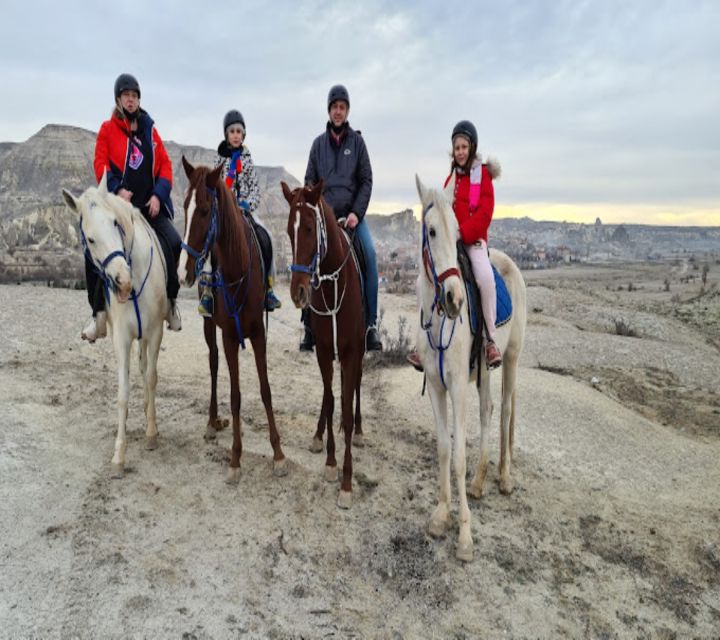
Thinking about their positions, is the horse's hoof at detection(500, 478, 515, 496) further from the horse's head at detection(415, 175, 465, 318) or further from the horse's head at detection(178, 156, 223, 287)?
the horse's head at detection(178, 156, 223, 287)

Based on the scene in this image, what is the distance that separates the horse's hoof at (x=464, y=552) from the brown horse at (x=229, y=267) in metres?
1.85

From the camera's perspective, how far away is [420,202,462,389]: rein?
350cm

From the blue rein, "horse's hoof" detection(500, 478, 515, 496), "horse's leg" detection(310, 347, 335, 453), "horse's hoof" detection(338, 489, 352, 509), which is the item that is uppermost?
the blue rein

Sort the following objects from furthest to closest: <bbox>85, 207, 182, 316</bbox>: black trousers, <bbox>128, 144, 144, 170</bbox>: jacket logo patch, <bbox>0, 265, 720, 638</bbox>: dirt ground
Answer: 1. <bbox>128, 144, 144, 170</bbox>: jacket logo patch
2. <bbox>85, 207, 182, 316</bbox>: black trousers
3. <bbox>0, 265, 720, 638</bbox>: dirt ground

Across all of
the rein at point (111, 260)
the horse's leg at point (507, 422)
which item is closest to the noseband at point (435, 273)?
the horse's leg at point (507, 422)

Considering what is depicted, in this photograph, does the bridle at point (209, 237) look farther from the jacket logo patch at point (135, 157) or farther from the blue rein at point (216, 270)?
the jacket logo patch at point (135, 157)

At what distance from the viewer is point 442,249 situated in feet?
11.5

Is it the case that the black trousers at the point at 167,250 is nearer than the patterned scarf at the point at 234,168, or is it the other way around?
the black trousers at the point at 167,250

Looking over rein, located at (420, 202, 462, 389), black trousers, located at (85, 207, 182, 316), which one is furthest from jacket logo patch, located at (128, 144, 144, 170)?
rein, located at (420, 202, 462, 389)

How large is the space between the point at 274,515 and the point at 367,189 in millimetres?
3401

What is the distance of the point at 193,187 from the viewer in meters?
3.92

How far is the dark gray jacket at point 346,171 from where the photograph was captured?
16.7 ft

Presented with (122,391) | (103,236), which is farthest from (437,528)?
(103,236)

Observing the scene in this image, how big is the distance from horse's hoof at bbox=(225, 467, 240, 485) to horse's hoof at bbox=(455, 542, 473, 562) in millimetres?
2155
